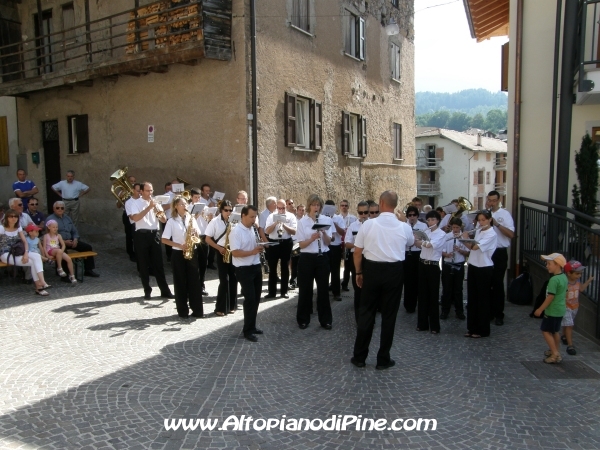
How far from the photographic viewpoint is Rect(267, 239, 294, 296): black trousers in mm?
9922

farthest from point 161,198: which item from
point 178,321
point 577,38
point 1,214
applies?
point 577,38

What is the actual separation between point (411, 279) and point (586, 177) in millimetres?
4089

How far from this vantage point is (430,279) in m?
7.64

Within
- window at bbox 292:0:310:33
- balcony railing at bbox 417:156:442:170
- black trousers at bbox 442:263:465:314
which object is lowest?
black trousers at bbox 442:263:465:314

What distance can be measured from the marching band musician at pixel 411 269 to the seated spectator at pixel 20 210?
7485mm

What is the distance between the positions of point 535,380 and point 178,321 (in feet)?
16.4

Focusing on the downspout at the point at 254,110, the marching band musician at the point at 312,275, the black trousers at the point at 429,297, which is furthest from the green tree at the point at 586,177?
the downspout at the point at 254,110

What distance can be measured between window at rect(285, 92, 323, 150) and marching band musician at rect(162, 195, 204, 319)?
6.88 metres

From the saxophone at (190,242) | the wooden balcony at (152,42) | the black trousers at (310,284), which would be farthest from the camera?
the wooden balcony at (152,42)

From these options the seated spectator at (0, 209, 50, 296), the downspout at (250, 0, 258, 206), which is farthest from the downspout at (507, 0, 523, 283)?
the seated spectator at (0, 209, 50, 296)

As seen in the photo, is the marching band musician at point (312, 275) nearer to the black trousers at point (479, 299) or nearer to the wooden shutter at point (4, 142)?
the black trousers at point (479, 299)

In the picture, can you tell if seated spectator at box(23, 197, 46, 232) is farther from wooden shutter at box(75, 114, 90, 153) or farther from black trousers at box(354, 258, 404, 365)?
black trousers at box(354, 258, 404, 365)

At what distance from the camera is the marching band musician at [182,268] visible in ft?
26.6

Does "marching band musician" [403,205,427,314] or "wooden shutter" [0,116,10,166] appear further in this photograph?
"wooden shutter" [0,116,10,166]
